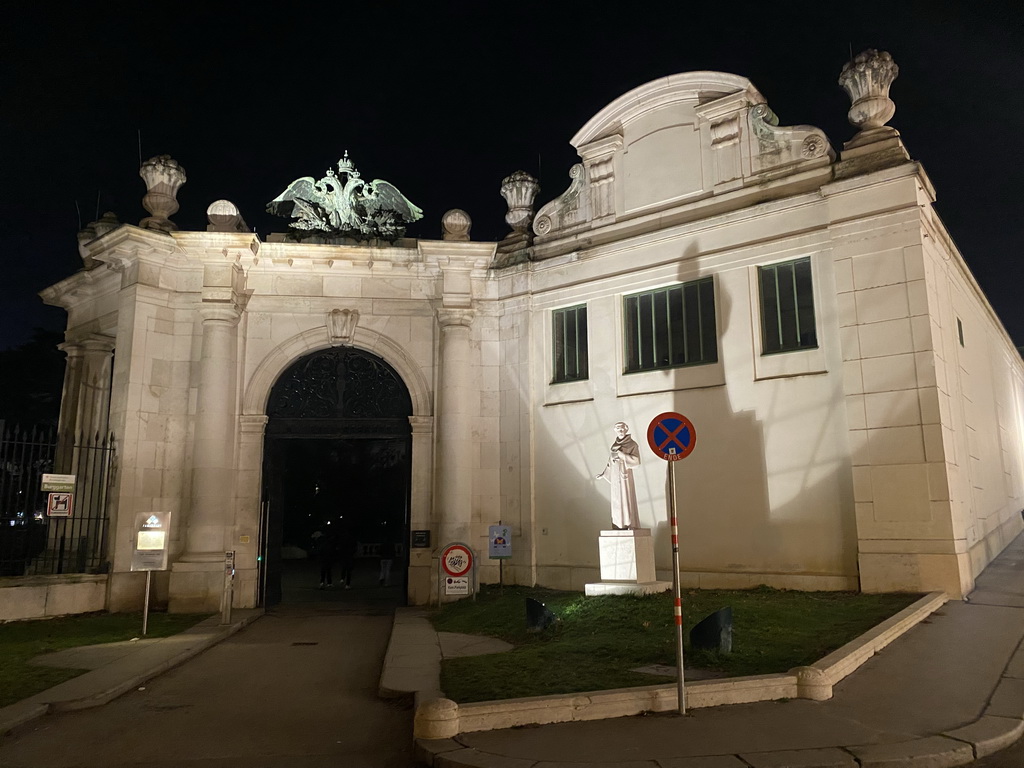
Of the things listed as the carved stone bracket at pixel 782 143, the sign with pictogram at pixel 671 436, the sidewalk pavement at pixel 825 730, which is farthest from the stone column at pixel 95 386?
the sign with pictogram at pixel 671 436

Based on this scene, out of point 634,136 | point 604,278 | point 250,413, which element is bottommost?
point 250,413

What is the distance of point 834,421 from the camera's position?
13.0m

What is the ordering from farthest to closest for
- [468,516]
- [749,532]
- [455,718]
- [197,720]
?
[468,516] → [749,532] → [197,720] → [455,718]

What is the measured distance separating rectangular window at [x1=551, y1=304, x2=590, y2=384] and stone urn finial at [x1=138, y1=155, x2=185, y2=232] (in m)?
8.88

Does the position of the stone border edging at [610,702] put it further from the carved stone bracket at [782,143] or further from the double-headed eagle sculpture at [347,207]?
the double-headed eagle sculpture at [347,207]

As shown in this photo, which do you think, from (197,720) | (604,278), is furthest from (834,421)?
(197,720)

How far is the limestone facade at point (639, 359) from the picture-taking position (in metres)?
12.6

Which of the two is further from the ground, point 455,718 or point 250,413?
point 250,413

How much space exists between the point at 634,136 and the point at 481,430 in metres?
7.24

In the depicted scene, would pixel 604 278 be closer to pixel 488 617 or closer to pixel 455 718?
pixel 488 617

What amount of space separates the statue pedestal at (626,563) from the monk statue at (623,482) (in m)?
0.22

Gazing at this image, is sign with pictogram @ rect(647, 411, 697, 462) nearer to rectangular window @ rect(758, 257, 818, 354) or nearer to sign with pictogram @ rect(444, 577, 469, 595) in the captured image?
rectangular window @ rect(758, 257, 818, 354)

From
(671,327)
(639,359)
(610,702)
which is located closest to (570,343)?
(639,359)

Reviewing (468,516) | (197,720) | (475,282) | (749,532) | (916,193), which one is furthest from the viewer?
(475,282)
